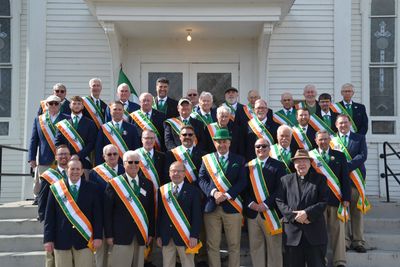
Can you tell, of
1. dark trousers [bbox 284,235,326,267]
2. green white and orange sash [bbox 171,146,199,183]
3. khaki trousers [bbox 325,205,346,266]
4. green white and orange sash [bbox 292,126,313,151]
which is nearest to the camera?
dark trousers [bbox 284,235,326,267]

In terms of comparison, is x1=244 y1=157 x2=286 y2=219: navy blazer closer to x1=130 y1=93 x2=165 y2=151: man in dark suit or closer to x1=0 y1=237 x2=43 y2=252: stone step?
x1=130 y1=93 x2=165 y2=151: man in dark suit

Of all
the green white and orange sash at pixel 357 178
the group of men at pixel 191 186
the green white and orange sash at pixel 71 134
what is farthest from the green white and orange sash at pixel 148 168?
the green white and orange sash at pixel 357 178

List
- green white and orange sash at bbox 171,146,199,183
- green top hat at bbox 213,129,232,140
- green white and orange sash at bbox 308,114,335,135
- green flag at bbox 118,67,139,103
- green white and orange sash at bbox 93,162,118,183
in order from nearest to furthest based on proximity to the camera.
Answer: green white and orange sash at bbox 93,162,118,183 < green top hat at bbox 213,129,232,140 < green white and orange sash at bbox 171,146,199,183 < green white and orange sash at bbox 308,114,335,135 < green flag at bbox 118,67,139,103

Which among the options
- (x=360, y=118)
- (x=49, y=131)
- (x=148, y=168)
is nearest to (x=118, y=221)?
(x=148, y=168)

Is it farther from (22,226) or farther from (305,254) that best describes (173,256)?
(22,226)

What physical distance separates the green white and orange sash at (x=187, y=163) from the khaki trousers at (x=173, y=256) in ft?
3.02

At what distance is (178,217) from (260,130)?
1.93 meters

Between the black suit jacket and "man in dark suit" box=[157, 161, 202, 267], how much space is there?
3.30ft

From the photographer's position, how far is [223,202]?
A: 634cm

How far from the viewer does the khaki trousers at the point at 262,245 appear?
637 cm

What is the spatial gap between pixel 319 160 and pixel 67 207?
310 cm

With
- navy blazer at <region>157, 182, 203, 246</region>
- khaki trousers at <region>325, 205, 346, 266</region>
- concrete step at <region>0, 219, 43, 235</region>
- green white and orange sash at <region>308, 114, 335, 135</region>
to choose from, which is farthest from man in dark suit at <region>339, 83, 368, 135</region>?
concrete step at <region>0, 219, 43, 235</region>

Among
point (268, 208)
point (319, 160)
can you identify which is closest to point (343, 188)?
point (319, 160)

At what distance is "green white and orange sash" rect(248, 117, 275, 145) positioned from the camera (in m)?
7.32
